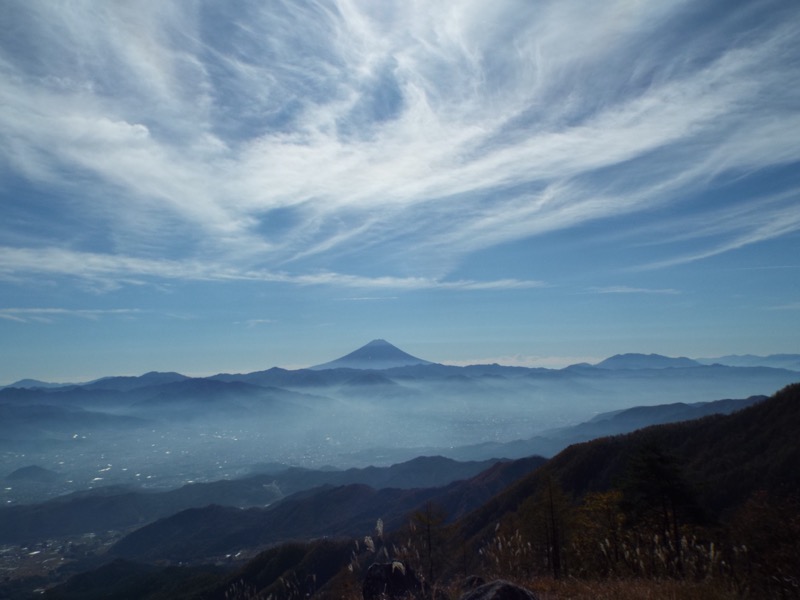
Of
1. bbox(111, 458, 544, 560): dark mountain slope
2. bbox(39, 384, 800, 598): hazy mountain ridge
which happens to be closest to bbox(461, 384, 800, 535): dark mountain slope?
bbox(39, 384, 800, 598): hazy mountain ridge

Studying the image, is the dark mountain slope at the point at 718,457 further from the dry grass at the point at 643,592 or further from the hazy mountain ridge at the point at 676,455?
the dry grass at the point at 643,592

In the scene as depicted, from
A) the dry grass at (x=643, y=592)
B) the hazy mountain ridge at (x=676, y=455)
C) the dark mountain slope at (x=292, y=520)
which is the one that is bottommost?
the dark mountain slope at (x=292, y=520)

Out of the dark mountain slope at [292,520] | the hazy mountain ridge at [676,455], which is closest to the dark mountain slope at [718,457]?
the hazy mountain ridge at [676,455]

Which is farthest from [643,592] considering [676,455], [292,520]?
[292,520]

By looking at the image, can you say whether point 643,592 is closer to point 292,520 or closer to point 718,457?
point 718,457

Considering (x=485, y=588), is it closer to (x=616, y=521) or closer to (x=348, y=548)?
(x=616, y=521)

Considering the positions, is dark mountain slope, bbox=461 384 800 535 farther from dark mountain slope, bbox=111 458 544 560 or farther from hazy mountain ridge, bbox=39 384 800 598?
dark mountain slope, bbox=111 458 544 560

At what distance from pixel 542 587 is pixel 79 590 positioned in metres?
144

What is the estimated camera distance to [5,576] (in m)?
144

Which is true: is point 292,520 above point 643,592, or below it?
below

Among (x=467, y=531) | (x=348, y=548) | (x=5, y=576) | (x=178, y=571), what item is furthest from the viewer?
(x=5, y=576)

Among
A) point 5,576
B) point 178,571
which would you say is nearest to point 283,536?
point 178,571

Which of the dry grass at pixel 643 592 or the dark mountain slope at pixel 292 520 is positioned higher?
the dry grass at pixel 643 592

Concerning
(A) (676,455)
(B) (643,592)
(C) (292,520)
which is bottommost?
(C) (292,520)
